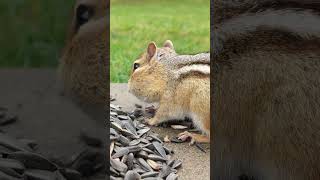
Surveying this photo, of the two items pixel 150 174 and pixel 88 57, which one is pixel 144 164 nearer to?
pixel 150 174

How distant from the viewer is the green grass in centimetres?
389

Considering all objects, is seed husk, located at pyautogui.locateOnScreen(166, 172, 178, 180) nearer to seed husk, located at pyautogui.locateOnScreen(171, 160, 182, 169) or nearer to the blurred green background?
seed husk, located at pyautogui.locateOnScreen(171, 160, 182, 169)

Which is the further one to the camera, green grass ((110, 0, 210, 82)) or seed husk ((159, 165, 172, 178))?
green grass ((110, 0, 210, 82))

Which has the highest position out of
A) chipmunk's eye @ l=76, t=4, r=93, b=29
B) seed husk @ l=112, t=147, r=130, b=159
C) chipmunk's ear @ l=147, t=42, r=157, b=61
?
chipmunk's eye @ l=76, t=4, r=93, b=29

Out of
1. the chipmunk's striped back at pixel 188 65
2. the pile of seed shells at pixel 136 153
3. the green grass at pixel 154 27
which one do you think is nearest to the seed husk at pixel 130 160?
the pile of seed shells at pixel 136 153

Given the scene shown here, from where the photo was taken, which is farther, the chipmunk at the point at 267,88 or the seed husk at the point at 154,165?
the seed husk at the point at 154,165

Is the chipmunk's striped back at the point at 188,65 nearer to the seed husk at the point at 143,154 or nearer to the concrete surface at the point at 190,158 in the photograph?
the concrete surface at the point at 190,158

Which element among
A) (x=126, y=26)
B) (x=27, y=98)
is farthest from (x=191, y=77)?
(x=126, y=26)

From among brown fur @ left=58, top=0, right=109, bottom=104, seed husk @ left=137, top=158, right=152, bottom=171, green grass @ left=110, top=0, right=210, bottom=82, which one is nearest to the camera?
brown fur @ left=58, top=0, right=109, bottom=104

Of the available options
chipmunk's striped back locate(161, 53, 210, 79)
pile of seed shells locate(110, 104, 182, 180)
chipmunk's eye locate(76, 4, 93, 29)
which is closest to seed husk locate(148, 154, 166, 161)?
pile of seed shells locate(110, 104, 182, 180)

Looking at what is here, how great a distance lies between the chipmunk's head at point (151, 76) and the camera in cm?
190

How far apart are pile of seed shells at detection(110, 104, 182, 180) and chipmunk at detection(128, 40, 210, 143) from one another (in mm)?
72

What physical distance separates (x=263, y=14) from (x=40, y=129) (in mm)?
553

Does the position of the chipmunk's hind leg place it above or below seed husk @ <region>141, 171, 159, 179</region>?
above
